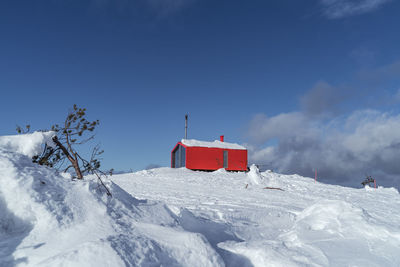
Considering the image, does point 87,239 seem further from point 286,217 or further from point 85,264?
point 286,217

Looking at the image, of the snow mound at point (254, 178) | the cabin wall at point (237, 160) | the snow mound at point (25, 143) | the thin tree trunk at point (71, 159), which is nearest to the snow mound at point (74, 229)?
the snow mound at point (25, 143)

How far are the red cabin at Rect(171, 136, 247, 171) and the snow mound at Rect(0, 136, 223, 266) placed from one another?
18.8 meters

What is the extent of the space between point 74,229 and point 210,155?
65.8ft

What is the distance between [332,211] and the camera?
9.80 ft

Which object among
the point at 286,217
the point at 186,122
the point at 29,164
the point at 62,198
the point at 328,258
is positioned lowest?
the point at 286,217

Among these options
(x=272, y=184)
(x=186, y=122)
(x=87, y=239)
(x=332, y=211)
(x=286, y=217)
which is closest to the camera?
(x=87, y=239)

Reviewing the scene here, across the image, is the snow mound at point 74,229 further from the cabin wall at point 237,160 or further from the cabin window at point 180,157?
the cabin wall at point 237,160

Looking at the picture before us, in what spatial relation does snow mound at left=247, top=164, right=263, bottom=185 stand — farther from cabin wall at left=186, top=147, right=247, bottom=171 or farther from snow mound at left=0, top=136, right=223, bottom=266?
snow mound at left=0, top=136, right=223, bottom=266

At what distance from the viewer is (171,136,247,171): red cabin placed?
2098 centimetres

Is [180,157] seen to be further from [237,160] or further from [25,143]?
[25,143]

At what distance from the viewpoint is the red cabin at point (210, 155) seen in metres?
21.0

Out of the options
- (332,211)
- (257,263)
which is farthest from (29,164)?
(332,211)

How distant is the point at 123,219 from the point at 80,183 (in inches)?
21.0

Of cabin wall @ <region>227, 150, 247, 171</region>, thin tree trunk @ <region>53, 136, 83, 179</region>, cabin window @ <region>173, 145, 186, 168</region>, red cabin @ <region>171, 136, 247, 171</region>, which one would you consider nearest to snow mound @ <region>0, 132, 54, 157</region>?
thin tree trunk @ <region>53, 136, 83, 179</region>
